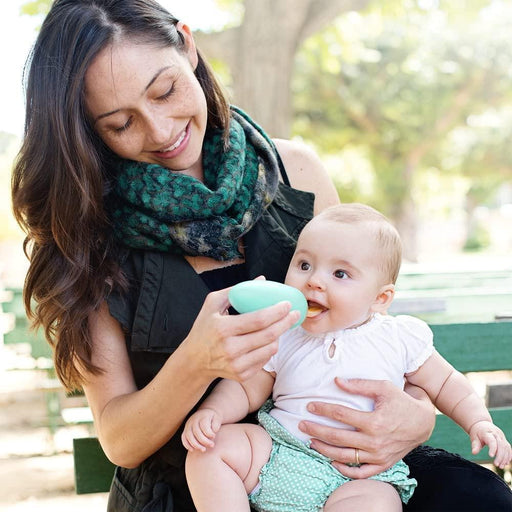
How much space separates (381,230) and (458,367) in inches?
37.6

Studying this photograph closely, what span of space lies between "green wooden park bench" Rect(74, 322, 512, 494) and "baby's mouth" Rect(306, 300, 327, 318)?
86 centimetres

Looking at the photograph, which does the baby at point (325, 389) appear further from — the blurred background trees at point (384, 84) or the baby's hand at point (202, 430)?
the blurred background trees at point (384, 84)

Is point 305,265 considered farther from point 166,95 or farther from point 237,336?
point 166,95

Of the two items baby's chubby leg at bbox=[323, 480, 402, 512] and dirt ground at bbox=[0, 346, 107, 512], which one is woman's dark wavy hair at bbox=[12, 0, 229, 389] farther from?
dirt ground at bbox=[0, 346, 107, 512]

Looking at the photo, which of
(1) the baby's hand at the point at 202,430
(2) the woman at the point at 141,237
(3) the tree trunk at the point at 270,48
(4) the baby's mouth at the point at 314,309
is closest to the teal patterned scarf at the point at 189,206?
(2) the woman at the point at 141,237

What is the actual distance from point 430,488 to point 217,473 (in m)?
0.57

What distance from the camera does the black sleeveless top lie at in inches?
74.9

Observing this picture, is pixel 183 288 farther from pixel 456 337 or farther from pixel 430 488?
pixel 456 337

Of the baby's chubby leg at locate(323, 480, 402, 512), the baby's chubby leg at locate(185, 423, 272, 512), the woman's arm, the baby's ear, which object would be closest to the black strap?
the baby's ear

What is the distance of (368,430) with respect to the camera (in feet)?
5.71

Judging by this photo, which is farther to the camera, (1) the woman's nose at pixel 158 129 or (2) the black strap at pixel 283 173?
(2) the black strap at pixel 283 173

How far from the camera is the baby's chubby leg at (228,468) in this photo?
5.39ft

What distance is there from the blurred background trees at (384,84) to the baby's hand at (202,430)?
16.9 ft

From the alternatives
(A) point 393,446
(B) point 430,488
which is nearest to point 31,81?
(A) point 393,446
